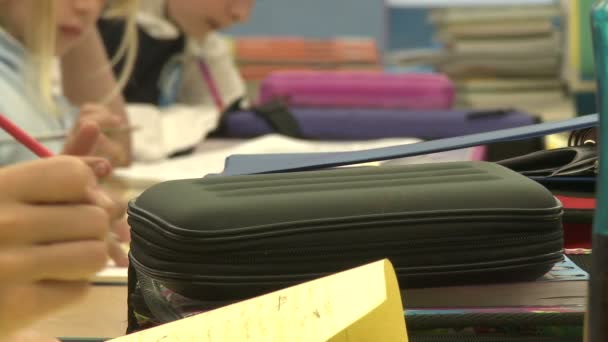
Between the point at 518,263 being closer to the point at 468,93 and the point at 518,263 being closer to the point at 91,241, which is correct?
the point at 91,241

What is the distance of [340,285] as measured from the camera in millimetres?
350

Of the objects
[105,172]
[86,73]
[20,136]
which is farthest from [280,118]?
[20,136]

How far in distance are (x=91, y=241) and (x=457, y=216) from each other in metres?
0.16

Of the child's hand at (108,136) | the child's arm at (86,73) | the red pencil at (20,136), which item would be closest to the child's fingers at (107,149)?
the child's hand at (108,136)

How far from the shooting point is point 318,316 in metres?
0.34

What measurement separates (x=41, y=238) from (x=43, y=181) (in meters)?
0.02

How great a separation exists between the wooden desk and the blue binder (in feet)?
0.36

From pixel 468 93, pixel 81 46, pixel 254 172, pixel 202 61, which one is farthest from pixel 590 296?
pixel 468 93

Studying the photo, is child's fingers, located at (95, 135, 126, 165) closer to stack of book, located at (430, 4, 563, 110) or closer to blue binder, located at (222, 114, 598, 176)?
blue binder, located at (222, 114, 598, 176)

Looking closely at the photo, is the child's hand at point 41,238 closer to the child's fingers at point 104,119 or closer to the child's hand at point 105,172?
the child's hand at point 105,172

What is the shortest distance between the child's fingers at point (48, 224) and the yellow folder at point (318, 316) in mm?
63

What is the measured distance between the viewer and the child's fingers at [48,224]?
39cm

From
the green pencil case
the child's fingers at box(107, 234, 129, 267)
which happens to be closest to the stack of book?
the child's fingers at box(107, 234, 129, 267)

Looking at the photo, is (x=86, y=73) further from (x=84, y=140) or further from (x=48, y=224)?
(x=48, y=224)
